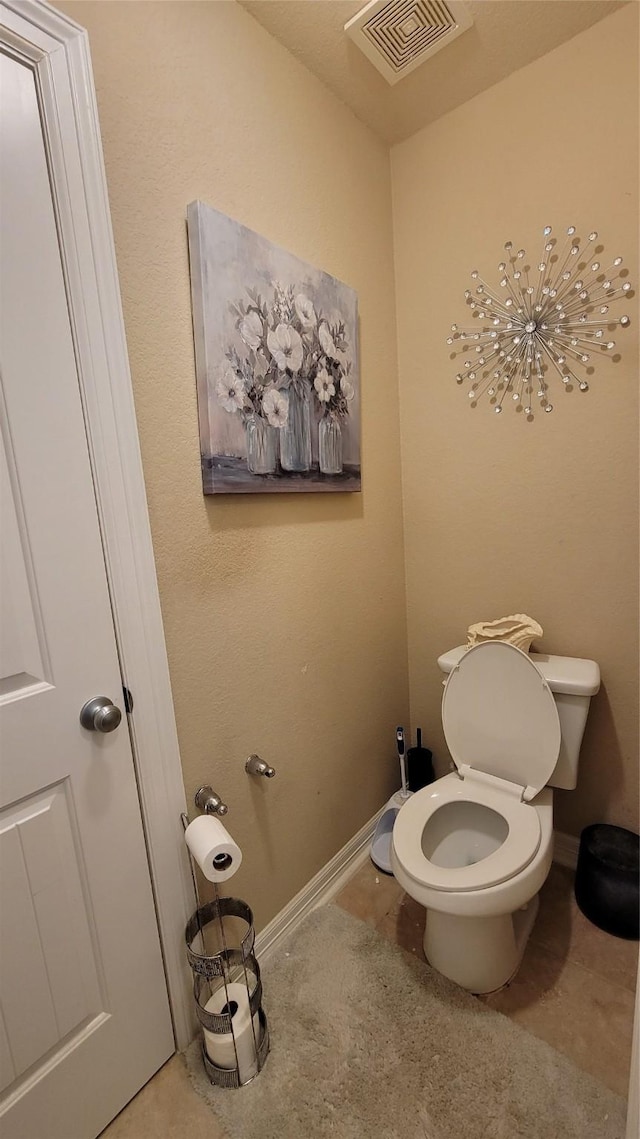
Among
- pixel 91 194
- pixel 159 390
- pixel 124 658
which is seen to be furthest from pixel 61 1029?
pixel 91 194

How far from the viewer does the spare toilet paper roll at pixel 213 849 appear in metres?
0.94

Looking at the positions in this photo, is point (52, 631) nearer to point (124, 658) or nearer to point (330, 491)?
point (124, 658)

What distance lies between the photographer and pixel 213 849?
939 millimetres

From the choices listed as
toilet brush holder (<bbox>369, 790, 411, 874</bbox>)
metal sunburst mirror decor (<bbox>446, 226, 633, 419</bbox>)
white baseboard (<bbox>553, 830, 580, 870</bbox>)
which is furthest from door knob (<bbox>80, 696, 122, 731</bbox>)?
white baseboard (<bbox>553, 830, 580, 870</bbox>)

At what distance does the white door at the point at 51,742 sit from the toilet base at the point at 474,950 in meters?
0.76

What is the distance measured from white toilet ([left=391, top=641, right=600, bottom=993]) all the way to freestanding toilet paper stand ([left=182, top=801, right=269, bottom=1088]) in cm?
43

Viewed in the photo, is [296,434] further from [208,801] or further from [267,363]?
[208,801]

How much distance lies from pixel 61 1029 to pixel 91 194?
61.2 inches

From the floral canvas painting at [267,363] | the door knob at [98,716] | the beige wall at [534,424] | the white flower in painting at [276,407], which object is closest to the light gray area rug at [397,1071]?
the beige wall at [534,424]

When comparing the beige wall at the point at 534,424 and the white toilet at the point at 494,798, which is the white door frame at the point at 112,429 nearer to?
the white toilet at the point at 494,798

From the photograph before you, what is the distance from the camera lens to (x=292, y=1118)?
99 centimetres

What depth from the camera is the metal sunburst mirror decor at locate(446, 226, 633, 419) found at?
4.34ft

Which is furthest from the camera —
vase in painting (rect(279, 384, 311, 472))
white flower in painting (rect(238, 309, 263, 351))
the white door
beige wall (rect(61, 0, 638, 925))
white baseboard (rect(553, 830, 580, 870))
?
white baseboard (rect(553, 830, 580, 870))

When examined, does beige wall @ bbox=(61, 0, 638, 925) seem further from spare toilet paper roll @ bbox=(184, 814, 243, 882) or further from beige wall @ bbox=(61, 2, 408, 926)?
spare toilet paper roll @ bbox=(184, 814, 243, 882)
